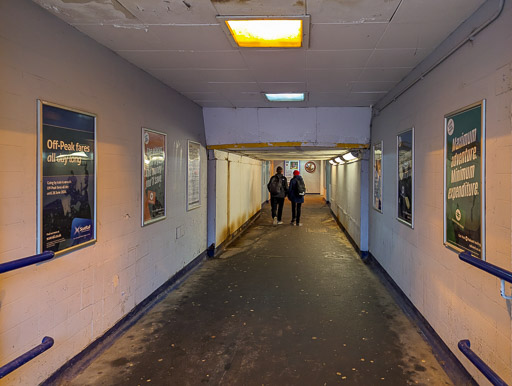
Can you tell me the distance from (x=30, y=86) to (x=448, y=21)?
3.06 meters

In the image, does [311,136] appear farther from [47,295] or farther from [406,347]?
[47,295]

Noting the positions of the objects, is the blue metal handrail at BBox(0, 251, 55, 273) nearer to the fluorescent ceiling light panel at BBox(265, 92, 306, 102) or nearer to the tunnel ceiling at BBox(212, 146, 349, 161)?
the fluorescent ceiling light panel at BBox(265, 92, 306, 102)

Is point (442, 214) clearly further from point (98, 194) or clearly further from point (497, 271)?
point (98, 194)

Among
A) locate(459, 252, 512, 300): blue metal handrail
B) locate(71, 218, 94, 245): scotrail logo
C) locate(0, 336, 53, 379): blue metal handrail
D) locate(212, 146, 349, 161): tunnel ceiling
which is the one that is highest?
locate(212, 146, 349, 161): tunnel ceiling

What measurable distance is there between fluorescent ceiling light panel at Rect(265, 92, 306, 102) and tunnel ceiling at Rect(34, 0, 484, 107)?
14.7 inches

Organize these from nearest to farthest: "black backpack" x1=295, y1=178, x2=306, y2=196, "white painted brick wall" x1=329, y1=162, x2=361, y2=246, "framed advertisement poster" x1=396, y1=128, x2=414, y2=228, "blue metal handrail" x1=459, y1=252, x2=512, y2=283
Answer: "blue metal handrail" x1=459, y1=252, x2=512, y2=283 < "framed advertisement poster" x1=396, y1=128, x2=414, y2=228 < "white painted brick wall" x1=329, y1=162, x2=361, y2=246 < "black backpack" x1=295, y1=178, x2=306, y2=196

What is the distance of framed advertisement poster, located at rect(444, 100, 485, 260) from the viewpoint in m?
2.40

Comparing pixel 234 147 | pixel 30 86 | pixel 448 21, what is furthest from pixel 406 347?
pixel 234 147

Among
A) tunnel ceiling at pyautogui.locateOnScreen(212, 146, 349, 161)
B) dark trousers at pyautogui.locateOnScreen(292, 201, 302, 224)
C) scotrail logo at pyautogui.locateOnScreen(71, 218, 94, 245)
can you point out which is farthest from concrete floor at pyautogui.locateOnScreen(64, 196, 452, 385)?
dark trousers at pyautogui.locateOnScreen(292, 201, 302, 224)

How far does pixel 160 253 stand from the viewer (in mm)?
4492

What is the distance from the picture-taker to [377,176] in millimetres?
5629

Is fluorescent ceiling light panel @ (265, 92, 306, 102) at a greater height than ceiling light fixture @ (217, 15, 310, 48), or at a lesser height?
greater

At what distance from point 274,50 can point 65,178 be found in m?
2.16

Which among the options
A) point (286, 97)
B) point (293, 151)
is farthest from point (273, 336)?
point (293, 151)
